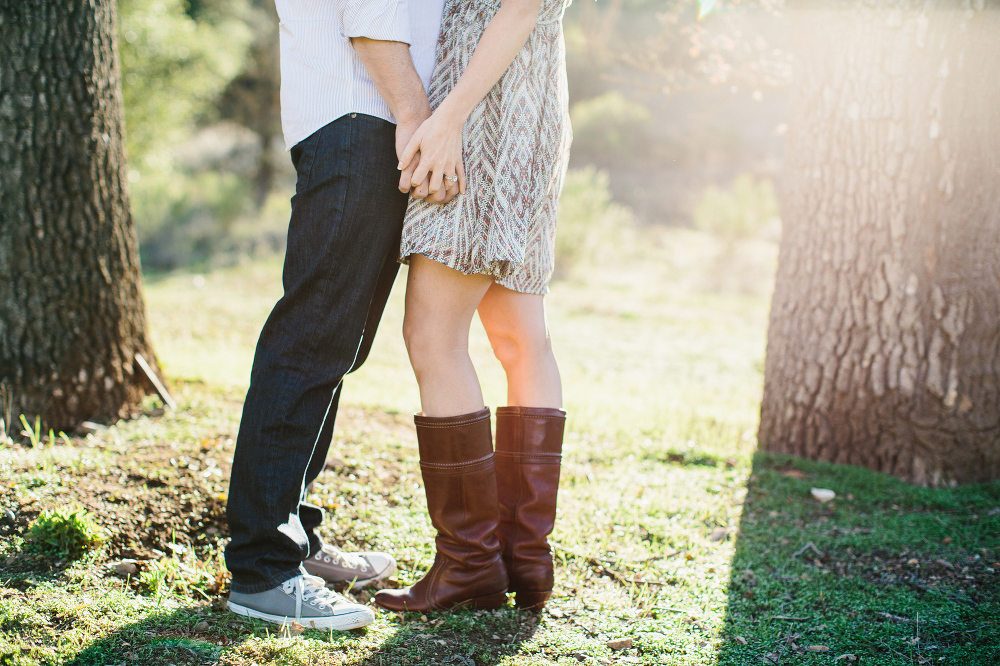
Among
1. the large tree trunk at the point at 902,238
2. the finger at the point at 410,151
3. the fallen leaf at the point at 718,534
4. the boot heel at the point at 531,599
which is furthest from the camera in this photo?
the large tree trunk at the point at 902,238

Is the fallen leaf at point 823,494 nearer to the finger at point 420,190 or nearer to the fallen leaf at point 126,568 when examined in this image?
the finger at point 420,190

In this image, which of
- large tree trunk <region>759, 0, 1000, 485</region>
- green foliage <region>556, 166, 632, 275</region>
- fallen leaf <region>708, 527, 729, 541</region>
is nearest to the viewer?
fallen leaf <region>708, 527, 729, 541</region>

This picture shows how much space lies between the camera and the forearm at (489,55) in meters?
1.29

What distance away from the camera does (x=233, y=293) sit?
769 centimetres

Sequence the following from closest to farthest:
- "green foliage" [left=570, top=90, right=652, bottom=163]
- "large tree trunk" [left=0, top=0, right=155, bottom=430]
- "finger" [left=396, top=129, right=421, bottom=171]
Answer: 1. "finger" [left=396, top=129, right=421, bottom=171]
2. "large tree trunk" [left=0, top=0, right=155, bottom=430]
3. "green foliage" [left=570, top=90, right=652, bottom=163]

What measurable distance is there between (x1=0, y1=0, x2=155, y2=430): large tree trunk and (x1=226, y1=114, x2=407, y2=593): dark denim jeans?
1156mm

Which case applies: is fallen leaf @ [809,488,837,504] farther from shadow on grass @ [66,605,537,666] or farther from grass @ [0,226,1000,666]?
shadow on grass @ [66,605,537,666]

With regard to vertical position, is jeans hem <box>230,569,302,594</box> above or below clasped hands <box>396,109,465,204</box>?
below

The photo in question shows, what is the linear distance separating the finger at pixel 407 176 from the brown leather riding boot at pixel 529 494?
0.51 metres

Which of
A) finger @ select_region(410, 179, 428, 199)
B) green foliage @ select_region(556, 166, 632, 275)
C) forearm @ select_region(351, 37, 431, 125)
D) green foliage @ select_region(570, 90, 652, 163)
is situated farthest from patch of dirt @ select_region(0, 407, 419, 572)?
green foliage @ select_region(570, 90, 652, 163)

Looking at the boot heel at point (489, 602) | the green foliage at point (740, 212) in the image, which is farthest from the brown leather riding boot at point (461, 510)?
the green foliage at point (740, 212)

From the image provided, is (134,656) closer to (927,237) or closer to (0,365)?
(0,365)

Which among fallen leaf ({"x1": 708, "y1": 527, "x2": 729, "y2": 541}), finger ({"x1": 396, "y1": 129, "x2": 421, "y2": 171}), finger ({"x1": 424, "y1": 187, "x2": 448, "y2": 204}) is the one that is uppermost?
finger ({"x1": 396, "y1": 129, "x2": 421, "y2": 171})

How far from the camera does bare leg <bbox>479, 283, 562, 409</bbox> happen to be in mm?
1516
